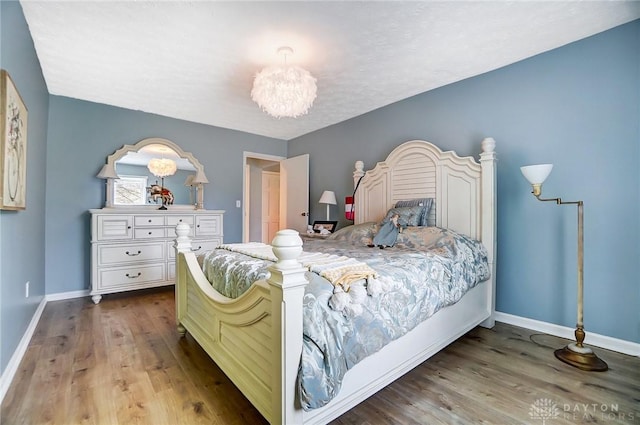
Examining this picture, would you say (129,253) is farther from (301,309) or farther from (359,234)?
(301,309)

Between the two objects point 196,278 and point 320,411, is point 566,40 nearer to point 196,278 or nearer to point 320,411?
point 320,411

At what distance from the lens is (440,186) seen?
9.83 feet

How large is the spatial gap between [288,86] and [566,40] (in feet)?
7.21

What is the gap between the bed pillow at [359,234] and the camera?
2945 mm

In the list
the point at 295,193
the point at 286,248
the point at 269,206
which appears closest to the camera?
the point at 286,248

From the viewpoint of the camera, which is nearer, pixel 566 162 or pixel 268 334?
pixel 268 334

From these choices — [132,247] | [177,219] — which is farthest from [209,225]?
[132,247]

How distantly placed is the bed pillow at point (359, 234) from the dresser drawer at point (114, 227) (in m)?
2.36

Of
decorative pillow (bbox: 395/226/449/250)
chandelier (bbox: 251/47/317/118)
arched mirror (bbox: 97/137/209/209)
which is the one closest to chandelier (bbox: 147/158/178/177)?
arched mirror (bbox: 97/137/209/209)

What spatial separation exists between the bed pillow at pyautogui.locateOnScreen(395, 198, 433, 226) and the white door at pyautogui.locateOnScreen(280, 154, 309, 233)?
6.28ft

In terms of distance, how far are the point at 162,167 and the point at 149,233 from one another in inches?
37.8

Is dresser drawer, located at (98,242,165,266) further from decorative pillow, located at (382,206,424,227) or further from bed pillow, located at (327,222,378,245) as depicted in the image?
decorative pillow, located at (382,206,424,227)

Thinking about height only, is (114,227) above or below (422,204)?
below

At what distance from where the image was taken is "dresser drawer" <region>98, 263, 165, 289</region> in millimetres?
3271
